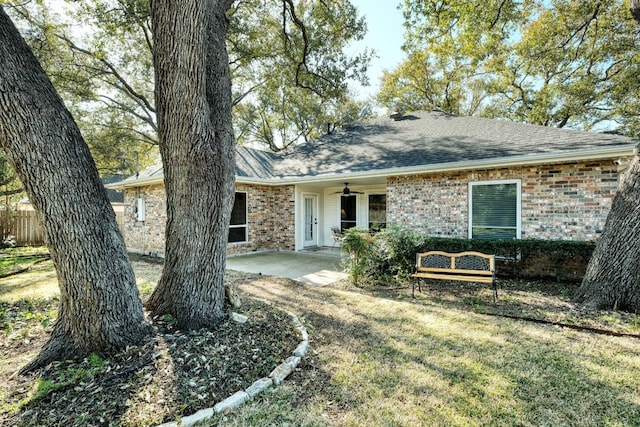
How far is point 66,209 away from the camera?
2.79 m

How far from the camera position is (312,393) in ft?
9.09

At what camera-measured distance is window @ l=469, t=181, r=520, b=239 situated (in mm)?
7402

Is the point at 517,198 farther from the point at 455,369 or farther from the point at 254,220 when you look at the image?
the point at 254,220

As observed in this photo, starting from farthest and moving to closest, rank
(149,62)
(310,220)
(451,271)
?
(149,62), (310,220), (451,271)

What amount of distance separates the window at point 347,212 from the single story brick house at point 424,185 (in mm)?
42

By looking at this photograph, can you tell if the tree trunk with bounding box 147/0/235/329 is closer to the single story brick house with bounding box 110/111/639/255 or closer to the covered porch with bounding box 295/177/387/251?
the single story brick house with bounding box 110/111/639/255

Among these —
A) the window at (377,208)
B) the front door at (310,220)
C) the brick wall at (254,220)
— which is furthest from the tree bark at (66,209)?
the window at (377,208)

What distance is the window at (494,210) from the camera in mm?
7402

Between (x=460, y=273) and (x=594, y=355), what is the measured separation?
261 centimetres

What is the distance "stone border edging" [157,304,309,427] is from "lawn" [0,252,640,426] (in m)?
0.07

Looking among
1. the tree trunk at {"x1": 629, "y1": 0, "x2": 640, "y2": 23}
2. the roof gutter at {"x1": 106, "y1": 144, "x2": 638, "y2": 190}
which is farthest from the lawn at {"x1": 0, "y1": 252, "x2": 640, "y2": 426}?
the tree trunk at {"x1": 629, "y1": 0, "x2": 640, "y2": 23}

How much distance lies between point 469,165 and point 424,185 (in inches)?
56.6

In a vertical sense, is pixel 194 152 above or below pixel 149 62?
below

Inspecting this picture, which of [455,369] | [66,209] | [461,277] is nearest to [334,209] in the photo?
[461,277]
